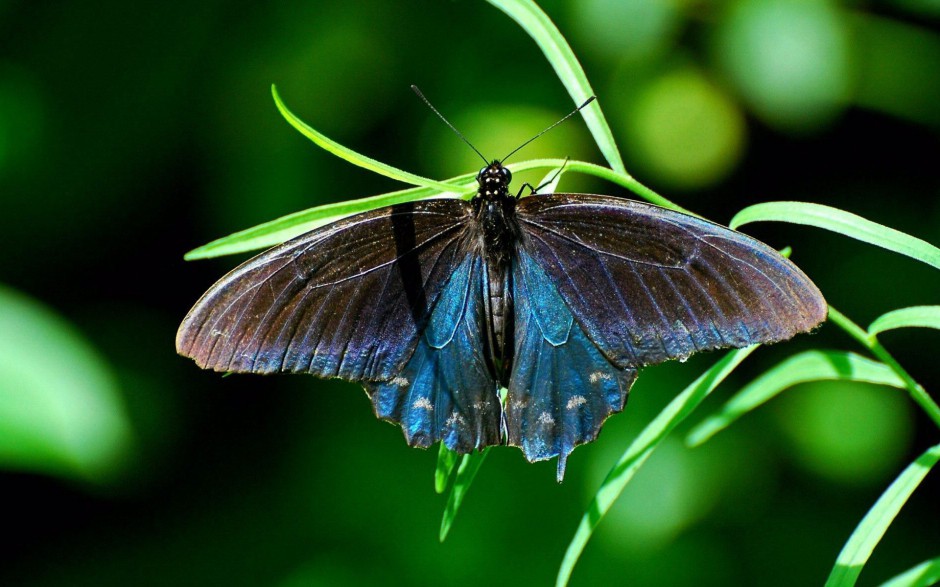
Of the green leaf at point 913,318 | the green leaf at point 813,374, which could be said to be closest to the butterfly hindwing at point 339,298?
the green leaf at point 813,374

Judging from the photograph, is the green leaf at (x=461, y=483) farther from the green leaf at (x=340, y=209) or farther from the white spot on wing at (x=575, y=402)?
the green leaf at (x=340, y=209)

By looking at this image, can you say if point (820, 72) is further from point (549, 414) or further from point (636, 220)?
point (549, 414)

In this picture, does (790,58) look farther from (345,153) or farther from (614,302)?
(345,153)

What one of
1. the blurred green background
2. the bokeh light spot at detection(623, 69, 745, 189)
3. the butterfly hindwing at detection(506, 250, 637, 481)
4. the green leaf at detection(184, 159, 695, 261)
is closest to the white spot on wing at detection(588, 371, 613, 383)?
the butterfly hindwing at detection(506, 250, 637, 481)

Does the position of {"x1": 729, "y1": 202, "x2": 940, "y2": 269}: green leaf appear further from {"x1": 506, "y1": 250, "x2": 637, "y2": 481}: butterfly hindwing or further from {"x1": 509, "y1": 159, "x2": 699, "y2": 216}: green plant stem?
{"x1": 506, "y1": 250, "x2": 637, "y2": 481}: butterfly hindwing

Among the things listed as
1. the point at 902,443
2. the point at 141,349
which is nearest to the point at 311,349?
the point at 141,349

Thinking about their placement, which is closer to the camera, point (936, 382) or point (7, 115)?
Answer: point (7, 115)
